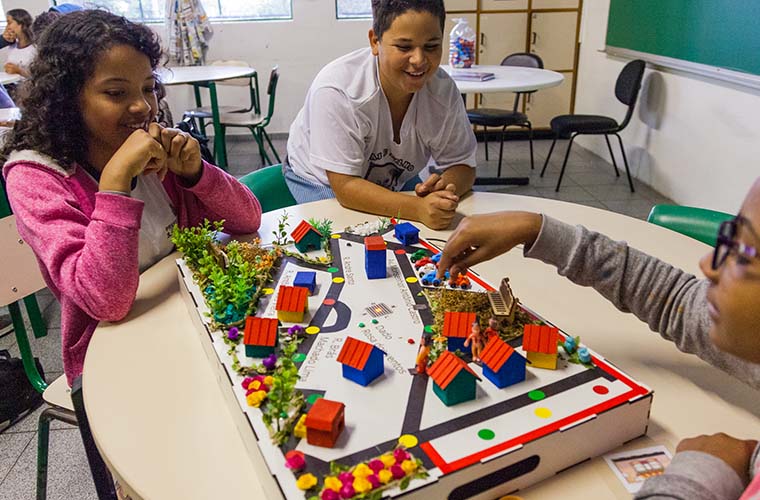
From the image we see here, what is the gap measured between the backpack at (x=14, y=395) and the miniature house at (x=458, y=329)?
5.57 feet

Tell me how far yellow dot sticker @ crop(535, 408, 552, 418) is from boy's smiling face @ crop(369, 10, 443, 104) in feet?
3.60

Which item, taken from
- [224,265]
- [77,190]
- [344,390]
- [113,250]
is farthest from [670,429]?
[77,190]

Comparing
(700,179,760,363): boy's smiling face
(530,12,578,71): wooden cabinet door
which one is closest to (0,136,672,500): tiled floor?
(530,12,578,71): wooden cabinet door

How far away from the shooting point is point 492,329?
0.84m

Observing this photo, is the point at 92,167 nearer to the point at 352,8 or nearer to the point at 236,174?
the point at 236,174

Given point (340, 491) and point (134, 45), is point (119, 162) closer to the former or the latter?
point (134, 45)

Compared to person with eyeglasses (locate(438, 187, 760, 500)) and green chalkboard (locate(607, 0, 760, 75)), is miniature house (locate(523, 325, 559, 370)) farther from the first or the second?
green chalkboard (locate(607, 0, 760, 75))

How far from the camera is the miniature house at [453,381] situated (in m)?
0.69

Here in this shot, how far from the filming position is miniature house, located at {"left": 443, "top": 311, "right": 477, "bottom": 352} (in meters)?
0.81

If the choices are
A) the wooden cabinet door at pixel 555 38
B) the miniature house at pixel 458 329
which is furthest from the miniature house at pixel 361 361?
the wooden cabinet door at pixel 555 38

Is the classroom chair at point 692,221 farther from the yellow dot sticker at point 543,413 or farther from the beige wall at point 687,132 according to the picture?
the beige wall at point 687,132

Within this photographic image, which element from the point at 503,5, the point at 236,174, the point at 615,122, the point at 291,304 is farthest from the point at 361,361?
the point at 503,5

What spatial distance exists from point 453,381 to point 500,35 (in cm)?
511

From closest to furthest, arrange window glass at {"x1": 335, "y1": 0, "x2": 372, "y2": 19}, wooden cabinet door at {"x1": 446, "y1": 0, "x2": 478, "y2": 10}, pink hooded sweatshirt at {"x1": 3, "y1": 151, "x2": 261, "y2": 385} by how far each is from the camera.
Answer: pink hooded sweatshirt at {"x1": 3, "y1": 151, "x2": 261, "y2": 385} → wooden cabinet door at {"x1": 446, "y1": 0, "x2": 478, "y2": 10} → window glass at {"x1": 335, "y1": 0, "x2": 372, "y2": 19}
